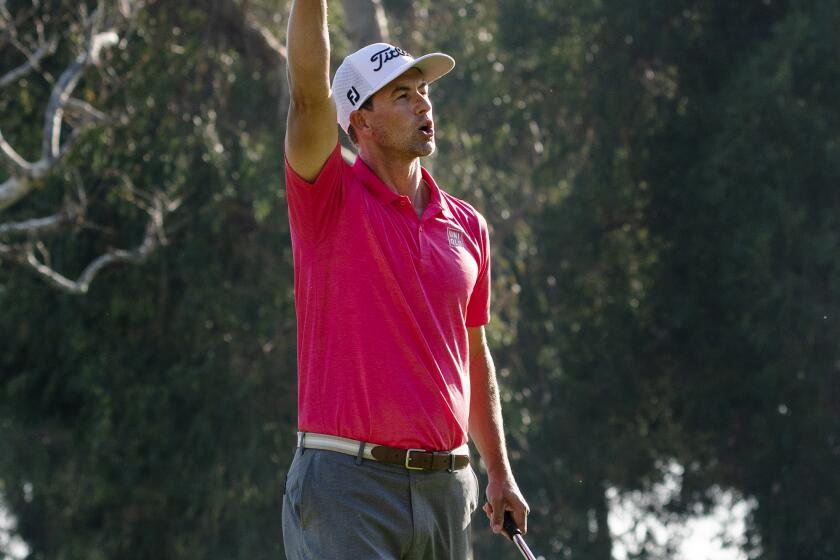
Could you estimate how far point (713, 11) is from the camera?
18.5 meters

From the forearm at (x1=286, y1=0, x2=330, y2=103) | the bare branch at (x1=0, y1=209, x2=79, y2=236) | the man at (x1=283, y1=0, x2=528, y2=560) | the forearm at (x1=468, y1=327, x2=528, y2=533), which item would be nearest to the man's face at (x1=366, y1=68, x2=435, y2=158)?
the man at (x1=283, y1=0, x2=528, y2=560)

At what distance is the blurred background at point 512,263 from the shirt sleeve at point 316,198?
10340mm

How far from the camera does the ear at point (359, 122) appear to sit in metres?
4.26

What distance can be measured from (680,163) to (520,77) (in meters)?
2.21

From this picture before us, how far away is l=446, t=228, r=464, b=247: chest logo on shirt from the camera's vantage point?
4.12 meters

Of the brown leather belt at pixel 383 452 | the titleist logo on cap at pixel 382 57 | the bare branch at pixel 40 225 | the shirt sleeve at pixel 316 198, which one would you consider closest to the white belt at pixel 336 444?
the brown leather belt at pixel 383 452

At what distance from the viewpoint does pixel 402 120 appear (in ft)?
13.8

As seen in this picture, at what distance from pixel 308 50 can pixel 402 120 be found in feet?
1.71

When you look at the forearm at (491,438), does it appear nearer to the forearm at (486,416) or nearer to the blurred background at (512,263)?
the forearm at (486,416)

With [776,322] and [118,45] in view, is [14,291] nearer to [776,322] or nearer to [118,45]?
[118,45]

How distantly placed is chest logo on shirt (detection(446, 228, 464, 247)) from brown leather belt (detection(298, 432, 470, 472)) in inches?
21.9

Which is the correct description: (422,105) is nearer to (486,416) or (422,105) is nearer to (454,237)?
(454,237)

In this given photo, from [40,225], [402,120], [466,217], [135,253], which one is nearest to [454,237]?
[466,217]

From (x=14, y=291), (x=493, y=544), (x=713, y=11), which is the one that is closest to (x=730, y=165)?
(x=713, y=11)
